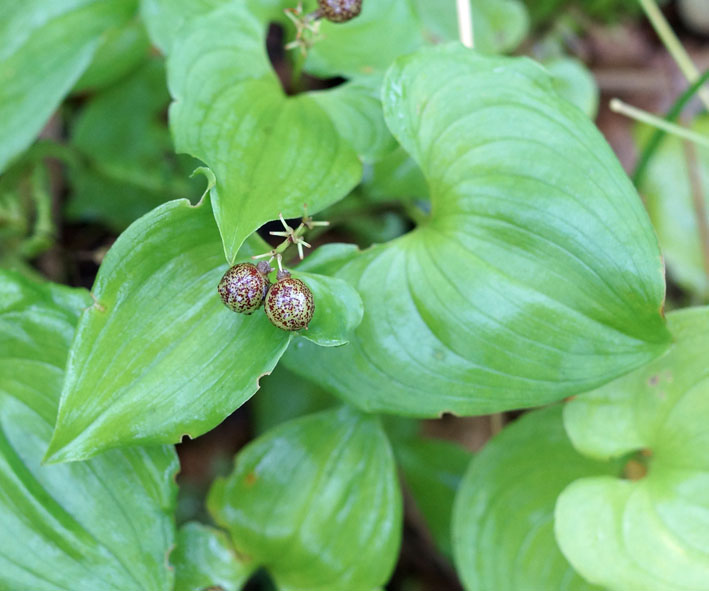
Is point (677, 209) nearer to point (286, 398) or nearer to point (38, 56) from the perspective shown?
point (286, 398)

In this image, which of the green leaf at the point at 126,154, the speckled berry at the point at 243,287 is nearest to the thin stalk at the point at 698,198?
the green leaf at the point at 126,154

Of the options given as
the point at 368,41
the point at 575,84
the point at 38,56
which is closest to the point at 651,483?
the point at 368,41

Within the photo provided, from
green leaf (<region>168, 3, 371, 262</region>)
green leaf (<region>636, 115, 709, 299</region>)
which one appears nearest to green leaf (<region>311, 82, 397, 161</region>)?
green leaf (<region>168, 3, 371, 262</region>)

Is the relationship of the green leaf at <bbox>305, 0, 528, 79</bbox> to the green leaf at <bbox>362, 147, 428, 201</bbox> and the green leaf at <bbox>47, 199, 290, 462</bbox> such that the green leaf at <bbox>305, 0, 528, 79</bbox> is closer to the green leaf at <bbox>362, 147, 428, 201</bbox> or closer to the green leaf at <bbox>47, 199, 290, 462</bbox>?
the green leaf at <bbox>362, 147, 428, 201</bbox>

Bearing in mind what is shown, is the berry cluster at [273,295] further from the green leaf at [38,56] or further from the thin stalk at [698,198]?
the thin stalk at [698,198]

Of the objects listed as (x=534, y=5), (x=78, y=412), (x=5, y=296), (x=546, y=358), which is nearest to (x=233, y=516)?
(x=78, y=412)

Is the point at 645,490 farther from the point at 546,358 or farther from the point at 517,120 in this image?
the point at 517,120

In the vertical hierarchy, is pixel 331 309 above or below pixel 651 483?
above
